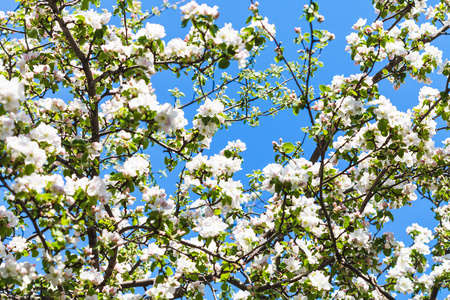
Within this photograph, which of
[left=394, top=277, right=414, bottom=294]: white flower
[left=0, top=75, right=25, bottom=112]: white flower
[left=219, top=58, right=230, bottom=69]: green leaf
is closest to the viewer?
[left=0, top=75, right=25, bottom=112]: white flower

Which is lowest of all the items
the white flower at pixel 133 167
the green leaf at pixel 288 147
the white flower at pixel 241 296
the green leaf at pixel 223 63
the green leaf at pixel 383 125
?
the white flower at pixel 241 296

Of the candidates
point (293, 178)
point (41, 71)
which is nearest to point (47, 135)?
point (41, 71)

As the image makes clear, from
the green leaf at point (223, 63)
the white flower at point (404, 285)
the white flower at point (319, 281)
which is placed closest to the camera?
the green leaf at point (223, 63)

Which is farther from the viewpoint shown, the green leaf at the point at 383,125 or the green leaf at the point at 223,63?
the green leaf at the point at 383,125

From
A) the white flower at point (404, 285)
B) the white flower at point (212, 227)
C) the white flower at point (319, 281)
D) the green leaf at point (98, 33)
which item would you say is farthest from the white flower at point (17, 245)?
the white flower at point (404, 285)

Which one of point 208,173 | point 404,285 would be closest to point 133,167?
point 208,173

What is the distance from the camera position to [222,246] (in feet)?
13.5

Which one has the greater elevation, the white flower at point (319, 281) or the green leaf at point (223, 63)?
the green leaf at point (223, 63)

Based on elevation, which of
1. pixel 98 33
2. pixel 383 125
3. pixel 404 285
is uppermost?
pixel 98 33

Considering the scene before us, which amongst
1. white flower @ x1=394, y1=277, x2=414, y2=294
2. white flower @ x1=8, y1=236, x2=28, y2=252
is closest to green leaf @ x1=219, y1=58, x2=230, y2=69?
white flower @ x1=8, y1=236, x2=28, y2=252

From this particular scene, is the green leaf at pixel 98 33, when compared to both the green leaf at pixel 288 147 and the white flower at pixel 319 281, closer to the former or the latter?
the green leaf at pixel 288 147

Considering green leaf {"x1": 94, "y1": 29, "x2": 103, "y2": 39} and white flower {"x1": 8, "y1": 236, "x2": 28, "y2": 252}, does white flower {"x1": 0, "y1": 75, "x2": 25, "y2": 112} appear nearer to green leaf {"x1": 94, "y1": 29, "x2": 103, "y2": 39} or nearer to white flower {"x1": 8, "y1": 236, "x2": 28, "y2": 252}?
green leaf {"x1": 94, "y1": 29, "x2": 103, "y2": 39}

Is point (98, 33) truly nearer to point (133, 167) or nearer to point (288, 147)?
point (133, 167)

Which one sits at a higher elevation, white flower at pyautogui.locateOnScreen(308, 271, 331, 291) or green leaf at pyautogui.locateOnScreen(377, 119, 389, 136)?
green leaf at pyautogui.locateOnScreen(377, 119, 389, 136)
